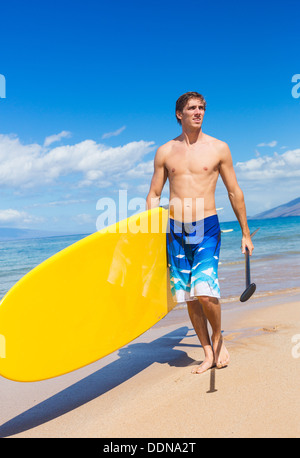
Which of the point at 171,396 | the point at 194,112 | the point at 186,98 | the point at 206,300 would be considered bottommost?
the point at 171,396

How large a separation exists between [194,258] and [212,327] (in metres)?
0.50

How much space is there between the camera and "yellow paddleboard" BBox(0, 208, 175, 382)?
87.6 inches

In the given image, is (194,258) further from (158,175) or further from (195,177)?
(158,175)

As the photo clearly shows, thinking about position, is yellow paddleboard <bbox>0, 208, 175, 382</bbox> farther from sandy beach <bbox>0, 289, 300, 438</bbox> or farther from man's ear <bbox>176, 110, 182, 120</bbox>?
man's ear <bbox>176, 110, 182, 120</bbox>

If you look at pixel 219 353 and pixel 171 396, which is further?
pixel 219 353

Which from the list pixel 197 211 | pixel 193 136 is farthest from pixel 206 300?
pixel 193 136

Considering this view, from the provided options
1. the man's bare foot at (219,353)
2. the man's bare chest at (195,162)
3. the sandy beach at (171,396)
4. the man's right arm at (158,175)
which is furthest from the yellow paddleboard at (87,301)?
the man's bare foot at (219,353)

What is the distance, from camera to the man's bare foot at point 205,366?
104 inches

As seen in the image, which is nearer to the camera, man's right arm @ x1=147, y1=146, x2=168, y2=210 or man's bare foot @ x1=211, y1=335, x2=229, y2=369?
man's bare foot @ x1=211, y1=335, x2=229, y2=369

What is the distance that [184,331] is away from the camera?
3.99 m

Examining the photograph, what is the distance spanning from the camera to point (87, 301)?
256 centimetres

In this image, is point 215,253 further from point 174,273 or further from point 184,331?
point 184,331

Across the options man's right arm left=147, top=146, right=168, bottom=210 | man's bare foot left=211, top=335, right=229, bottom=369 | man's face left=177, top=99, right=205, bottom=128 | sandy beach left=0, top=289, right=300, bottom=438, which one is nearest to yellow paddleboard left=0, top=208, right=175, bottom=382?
man's right arm left=147, top=146, right=168, bottom=210
